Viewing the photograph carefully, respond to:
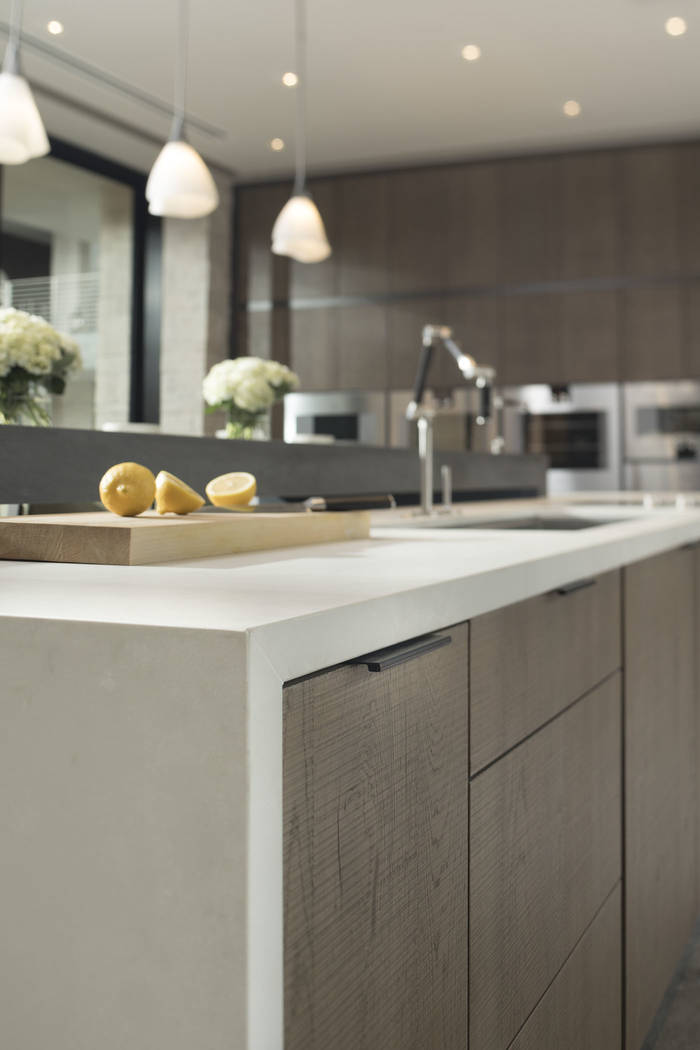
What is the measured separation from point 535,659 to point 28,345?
1075 millimetres

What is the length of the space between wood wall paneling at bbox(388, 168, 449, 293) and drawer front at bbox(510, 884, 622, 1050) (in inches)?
201

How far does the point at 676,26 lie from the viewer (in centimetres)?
435

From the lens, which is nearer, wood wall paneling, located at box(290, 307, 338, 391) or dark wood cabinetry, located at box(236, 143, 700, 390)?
dark wood cabinetry, located at box(236, 143, 700, 390)

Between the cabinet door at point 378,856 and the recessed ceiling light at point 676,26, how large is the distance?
4112 mm

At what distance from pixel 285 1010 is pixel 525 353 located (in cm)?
560

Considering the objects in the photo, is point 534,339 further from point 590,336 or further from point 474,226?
Answer: point 474,226

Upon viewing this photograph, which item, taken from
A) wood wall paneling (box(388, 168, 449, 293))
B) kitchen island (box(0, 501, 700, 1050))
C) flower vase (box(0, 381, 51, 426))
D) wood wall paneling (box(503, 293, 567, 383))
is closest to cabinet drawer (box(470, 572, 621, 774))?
kitchen island (box(0, 501, 700, 1050))

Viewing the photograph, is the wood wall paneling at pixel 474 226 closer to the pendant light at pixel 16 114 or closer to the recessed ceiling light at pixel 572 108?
the recessed ceiling light at pixel 572 108

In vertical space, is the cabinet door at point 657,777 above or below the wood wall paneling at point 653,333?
below

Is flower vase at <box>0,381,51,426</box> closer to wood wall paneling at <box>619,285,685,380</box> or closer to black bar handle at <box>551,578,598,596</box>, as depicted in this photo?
black bar handle at <box>551,578,598,596</box>

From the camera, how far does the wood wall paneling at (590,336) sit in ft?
19.2

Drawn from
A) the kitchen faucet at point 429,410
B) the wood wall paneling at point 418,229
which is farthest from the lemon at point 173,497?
the wood wall paneling at point 418,229

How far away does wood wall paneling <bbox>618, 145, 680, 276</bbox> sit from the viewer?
5738 millimetres

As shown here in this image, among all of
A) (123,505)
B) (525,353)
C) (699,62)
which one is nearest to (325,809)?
(123,505)
